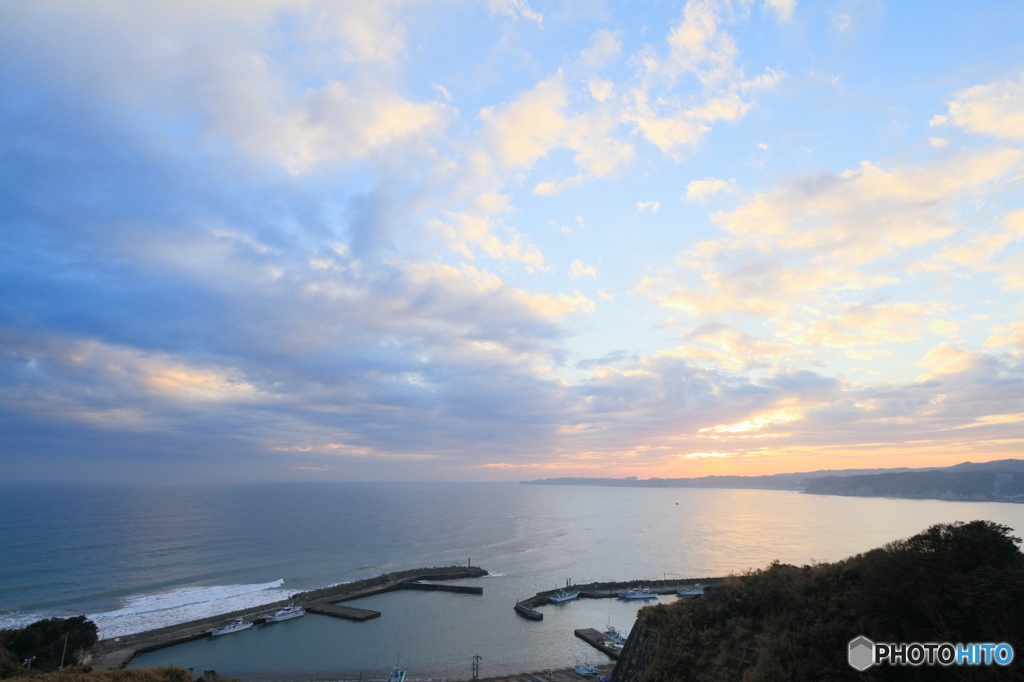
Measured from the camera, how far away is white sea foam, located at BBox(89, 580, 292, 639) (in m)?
45.2

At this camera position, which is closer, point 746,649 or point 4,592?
point 746,649

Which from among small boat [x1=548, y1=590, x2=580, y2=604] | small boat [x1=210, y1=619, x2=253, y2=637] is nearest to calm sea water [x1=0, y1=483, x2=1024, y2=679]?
small boat [x1=210, y1=619, x2=253, y2=637]

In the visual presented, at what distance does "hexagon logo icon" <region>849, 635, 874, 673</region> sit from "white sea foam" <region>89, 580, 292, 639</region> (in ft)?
175

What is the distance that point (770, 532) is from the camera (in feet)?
389

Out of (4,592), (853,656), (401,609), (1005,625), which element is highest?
(1005,625)

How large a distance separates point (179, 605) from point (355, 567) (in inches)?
971

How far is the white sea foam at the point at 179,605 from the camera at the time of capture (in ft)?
148

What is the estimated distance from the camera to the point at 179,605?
168 feet

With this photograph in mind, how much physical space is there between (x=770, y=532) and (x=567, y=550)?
58855mm

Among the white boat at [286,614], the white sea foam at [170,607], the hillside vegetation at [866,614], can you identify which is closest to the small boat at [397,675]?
the white boat at [286,614]

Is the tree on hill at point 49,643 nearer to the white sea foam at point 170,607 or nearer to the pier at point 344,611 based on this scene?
the white sea foam at point 170,607

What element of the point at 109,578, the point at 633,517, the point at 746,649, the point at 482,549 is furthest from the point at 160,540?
the point at 633,517

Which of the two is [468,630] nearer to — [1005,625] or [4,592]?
[1005,625]

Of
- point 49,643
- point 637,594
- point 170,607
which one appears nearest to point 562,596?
point 637,594
